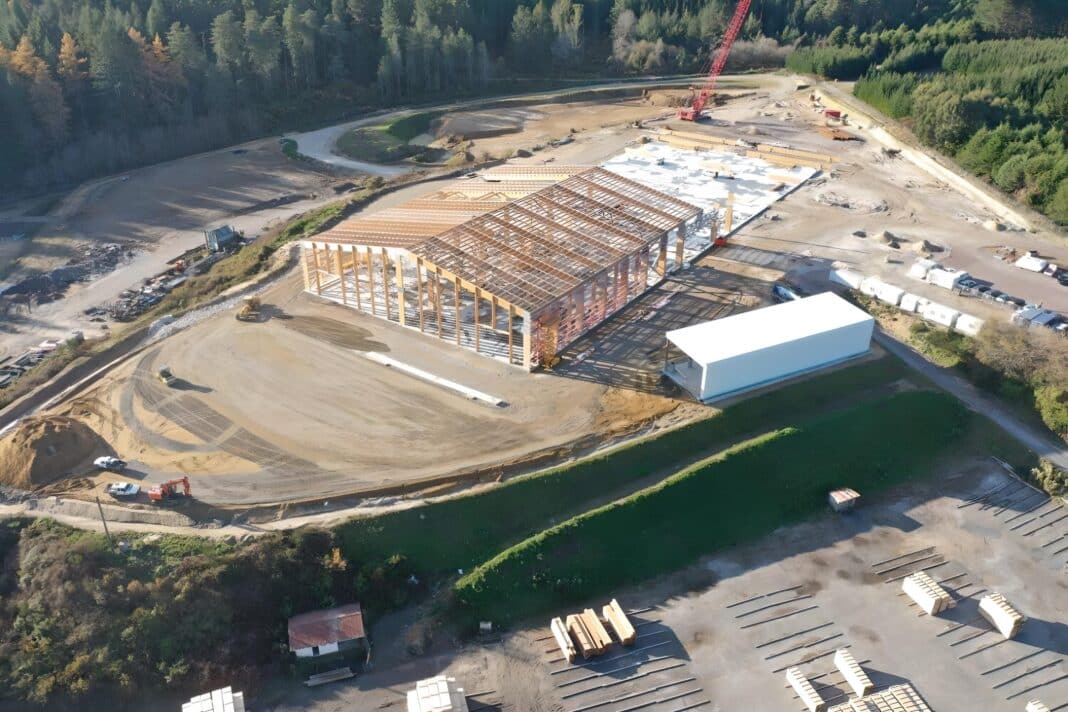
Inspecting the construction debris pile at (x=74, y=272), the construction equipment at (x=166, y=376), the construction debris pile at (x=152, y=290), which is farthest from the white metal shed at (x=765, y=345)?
the construction debris pile at (x=74, y=272)

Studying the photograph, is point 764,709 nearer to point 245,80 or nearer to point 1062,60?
point 1062,60

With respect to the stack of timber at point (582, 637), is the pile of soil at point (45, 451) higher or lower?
higher

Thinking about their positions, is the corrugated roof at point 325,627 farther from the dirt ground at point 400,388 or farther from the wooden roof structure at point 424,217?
the wooden roof structure at point 424,217

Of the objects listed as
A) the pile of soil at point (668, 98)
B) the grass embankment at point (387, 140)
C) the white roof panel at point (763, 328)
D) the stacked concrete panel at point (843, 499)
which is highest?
the pile of soil at point (668, 98)

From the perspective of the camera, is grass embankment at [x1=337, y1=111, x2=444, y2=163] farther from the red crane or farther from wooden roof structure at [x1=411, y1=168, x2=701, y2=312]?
wooden roof structure at [x1=411, y1=168, x2=701, y2=312]

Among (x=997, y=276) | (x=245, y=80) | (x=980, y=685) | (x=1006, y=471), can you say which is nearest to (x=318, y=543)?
(x=980, y=685)

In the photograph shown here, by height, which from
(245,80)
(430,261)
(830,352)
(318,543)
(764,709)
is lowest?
(764,709)

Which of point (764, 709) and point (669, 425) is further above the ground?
point (669, 425)
